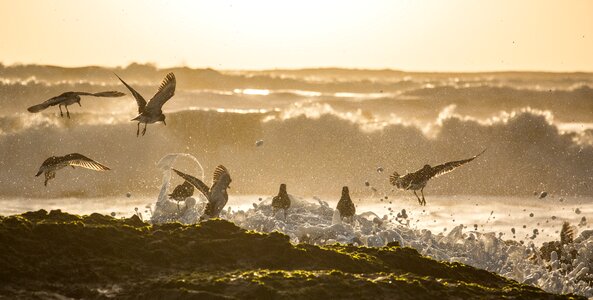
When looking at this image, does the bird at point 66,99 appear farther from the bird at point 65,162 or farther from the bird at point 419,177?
the bird at point 419,177

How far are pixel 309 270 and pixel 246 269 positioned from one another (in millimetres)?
1073

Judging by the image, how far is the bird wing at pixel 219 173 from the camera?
23.9 m

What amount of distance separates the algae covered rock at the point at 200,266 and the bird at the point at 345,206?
11992 mm

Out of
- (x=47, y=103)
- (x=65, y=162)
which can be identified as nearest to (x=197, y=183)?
(x=65, y=162)

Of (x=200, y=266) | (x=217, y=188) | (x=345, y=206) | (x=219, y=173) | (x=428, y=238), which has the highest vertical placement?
(x=219, y=173)

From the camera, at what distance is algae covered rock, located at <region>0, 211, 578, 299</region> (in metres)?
15.3

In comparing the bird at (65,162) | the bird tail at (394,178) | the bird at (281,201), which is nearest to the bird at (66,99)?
the bird at (65,162)

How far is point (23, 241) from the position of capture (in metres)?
16.4

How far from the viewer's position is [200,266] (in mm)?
16172

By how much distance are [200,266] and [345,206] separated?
14.3 metres

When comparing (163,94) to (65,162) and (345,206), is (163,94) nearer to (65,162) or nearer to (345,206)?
(65,162)

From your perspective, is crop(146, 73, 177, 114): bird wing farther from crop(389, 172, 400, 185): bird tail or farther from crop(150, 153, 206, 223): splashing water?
crop(389, 172, 400, 185): bird tail

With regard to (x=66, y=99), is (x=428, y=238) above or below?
below

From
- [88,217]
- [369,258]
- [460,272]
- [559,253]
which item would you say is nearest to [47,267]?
[88,217]
